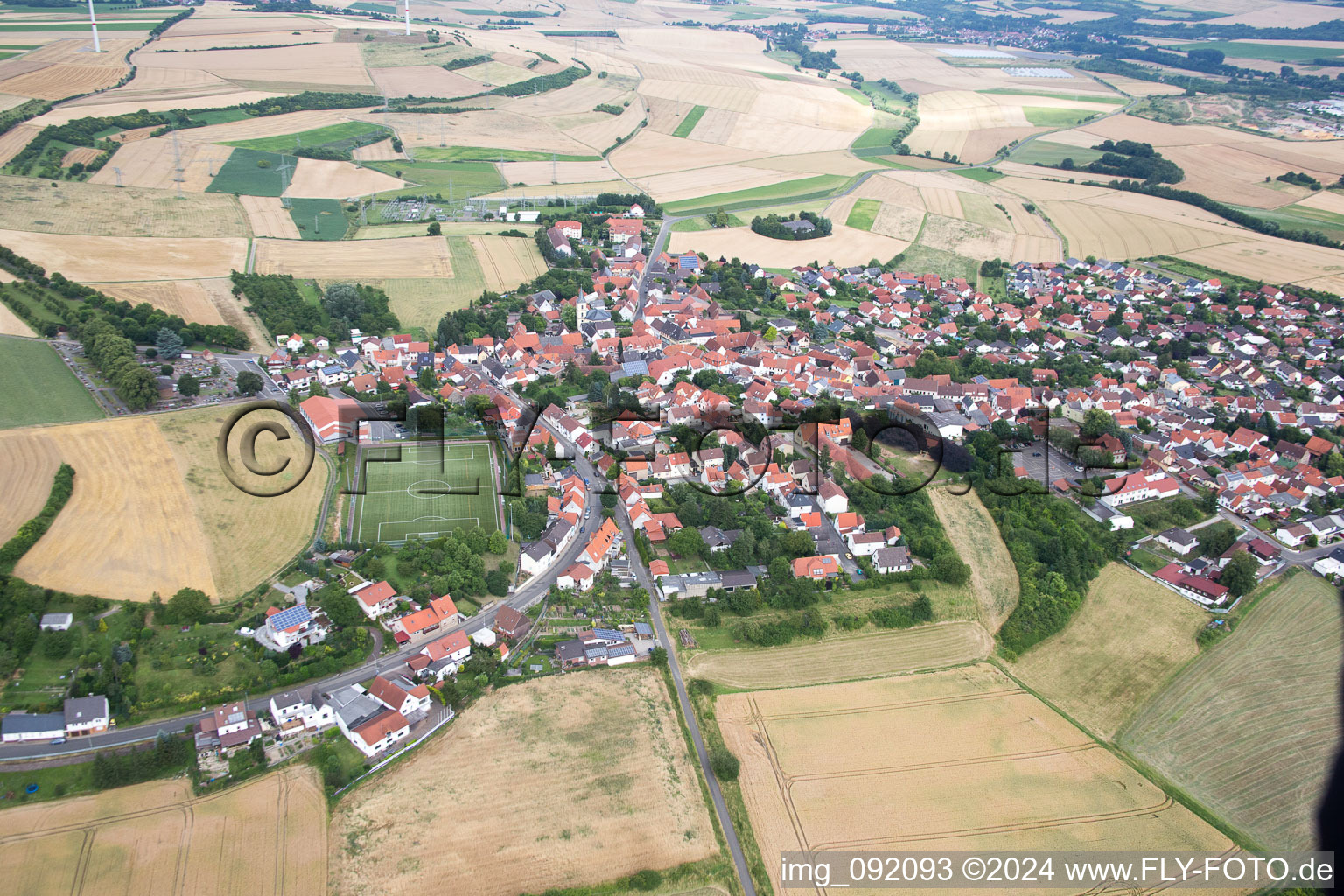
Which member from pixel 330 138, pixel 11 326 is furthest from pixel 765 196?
pixel 11 326

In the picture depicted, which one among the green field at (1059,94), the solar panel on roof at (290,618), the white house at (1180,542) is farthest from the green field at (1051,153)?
the solar panel on roof at (290,618)

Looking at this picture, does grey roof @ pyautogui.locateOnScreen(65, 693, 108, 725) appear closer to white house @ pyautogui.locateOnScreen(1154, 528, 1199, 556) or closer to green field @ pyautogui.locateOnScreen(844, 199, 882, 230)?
white house @ pyautogui.locateOnScreen(1154, 528, 1199, 556)

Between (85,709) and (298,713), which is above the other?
(298,713)

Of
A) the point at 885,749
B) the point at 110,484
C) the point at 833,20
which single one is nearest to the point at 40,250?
the point at 110,484

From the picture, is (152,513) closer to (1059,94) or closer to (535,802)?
(535,802)

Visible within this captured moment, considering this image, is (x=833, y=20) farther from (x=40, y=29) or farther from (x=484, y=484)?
(x=484, y=484)

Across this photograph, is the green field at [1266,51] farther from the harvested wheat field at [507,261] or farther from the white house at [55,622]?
the white house at [55,622]

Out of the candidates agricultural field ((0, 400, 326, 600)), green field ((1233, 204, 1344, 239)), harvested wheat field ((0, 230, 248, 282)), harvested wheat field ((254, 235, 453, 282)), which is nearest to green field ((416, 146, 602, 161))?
harvested wheat field ((254, 235, 453, 282))

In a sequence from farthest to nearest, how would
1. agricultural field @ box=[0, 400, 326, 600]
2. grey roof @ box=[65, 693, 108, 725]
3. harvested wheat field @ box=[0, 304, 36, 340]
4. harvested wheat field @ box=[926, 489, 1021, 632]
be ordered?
harvested wheat field @ box=[0, 304, 36, 340] → harvested wheat field @ box=[926, 489, 1021, 632] → agricultural field @ box=[0, 400, 326, 600] → grey roof @ box=[65, 693, 108, 725]
